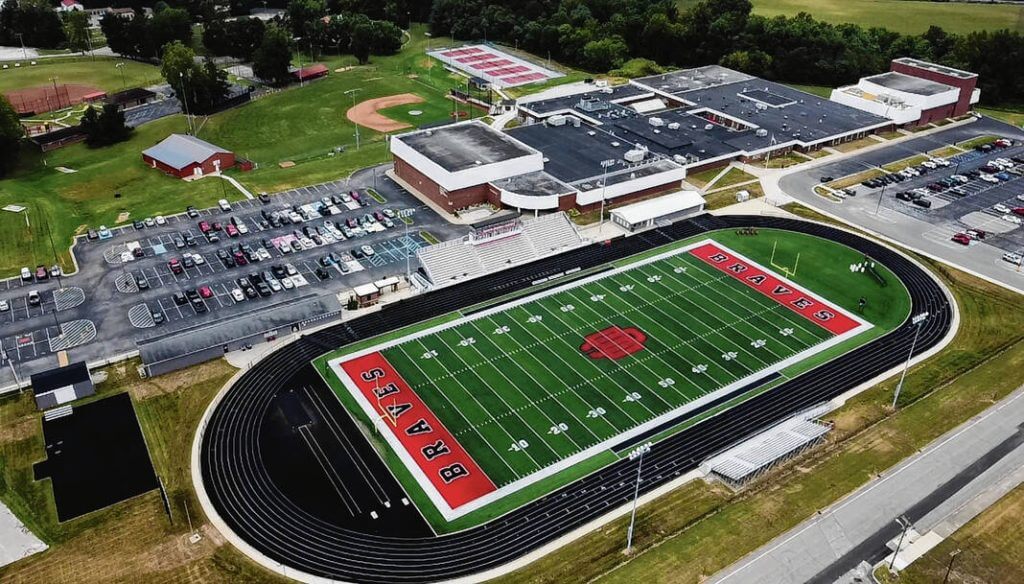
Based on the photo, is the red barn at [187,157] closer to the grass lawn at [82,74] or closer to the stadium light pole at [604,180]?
the grass lawn at [82,74]

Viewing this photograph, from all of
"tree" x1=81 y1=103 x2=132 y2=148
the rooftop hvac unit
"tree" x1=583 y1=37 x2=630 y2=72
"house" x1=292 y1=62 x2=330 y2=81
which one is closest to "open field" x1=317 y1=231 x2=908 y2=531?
the rooftop hvac unit

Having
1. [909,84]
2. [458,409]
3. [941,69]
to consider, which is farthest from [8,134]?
[941,69]

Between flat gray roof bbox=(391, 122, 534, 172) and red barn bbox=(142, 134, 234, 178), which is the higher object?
flat gray roof bbox=(391, 122, 534, 172)

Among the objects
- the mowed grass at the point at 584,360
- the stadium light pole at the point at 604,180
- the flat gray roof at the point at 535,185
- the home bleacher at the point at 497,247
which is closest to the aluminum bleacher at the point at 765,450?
the mowed grass at the point at 584,360

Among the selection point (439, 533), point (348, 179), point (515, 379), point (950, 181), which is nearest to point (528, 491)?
point (439, 533)

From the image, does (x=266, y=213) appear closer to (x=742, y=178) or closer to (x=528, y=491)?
(x=528, y=491)

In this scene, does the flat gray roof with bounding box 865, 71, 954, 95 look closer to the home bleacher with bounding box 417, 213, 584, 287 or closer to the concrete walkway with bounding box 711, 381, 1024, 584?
the home bleacher with bounding box 417, 213, 584, 287
